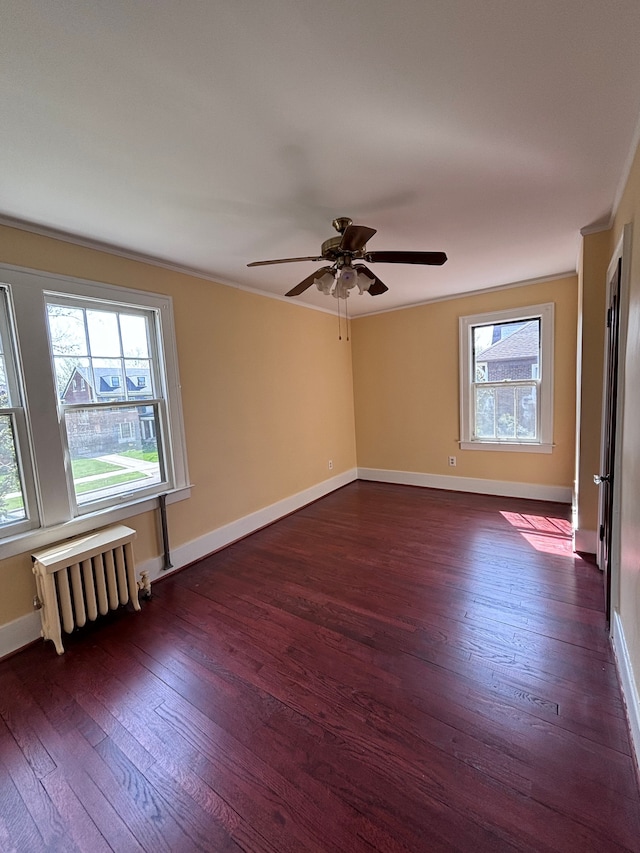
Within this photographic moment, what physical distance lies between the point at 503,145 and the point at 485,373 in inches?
120

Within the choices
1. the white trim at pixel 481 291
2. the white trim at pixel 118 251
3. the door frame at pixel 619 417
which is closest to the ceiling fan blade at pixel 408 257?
the door frame at pixel 619 417

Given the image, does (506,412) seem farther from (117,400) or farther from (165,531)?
(117,400)

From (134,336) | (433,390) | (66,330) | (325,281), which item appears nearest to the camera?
(325,281)

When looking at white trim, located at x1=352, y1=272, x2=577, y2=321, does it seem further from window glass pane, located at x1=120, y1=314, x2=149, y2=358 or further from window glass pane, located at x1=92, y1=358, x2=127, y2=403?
window glass pane, located at x1=92, y1=358, x2=127, y2=403

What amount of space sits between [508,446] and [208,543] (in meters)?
3.54

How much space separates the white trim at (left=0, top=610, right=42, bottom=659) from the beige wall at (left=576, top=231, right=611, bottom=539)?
12.8ft

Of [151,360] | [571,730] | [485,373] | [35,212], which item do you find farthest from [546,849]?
[485,373]

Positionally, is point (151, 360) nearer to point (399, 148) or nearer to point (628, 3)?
point (399, 148)

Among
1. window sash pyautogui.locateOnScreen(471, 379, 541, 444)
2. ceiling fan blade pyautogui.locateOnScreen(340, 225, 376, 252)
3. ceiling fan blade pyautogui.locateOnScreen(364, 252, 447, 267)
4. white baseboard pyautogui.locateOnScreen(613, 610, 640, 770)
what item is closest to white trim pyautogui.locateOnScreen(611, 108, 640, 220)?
ceiling fan blade pyautogui.locateOnScreen(364, 252, 447, 267)

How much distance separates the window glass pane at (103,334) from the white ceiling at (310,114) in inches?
20.1

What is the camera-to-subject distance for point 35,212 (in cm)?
204

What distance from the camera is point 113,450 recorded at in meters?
A: 2.66

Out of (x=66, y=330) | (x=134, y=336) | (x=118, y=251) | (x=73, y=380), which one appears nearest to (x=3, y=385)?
(x=73, y=380)

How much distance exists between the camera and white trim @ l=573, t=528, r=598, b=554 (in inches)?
111
